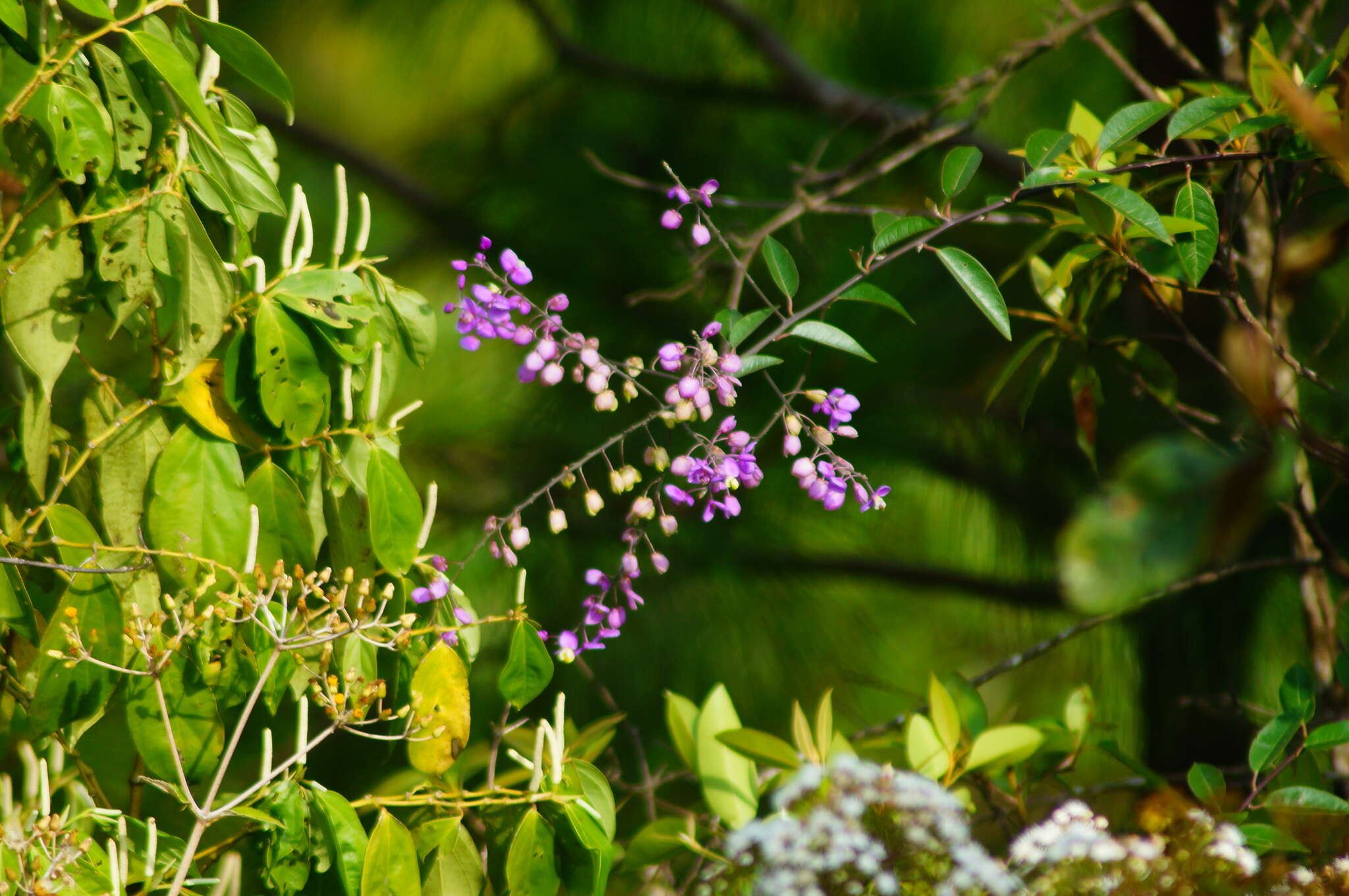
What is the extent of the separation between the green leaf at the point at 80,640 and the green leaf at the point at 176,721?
0.02 metres

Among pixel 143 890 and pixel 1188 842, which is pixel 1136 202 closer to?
pixel 1188 842

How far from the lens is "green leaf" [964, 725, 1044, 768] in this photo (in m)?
0.57

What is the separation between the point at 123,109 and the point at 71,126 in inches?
2.1

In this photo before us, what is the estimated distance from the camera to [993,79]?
79cm

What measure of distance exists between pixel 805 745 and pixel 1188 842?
0.64ft

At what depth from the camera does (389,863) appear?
441mm

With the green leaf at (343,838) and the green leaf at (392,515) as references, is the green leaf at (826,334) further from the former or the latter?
the green leaf at (343,838)

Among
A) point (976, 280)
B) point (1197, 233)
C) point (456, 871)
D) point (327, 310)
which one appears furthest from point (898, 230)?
point (456, 871)

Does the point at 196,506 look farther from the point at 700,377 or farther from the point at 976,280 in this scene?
the point at 976,280

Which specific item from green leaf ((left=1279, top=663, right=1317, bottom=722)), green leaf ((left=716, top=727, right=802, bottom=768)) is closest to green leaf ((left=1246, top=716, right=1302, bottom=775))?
green leaf ((left=1279, top=663, right=1317, bottom=722))

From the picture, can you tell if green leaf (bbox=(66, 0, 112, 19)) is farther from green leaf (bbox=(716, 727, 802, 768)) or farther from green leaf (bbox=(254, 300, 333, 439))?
green leaf (bbox=(716, 727, 802, 768))

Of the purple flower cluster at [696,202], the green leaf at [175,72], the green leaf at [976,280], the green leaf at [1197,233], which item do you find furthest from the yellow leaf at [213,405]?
the green leaf at [1197,233]

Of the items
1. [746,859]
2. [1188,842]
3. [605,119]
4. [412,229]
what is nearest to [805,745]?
[746,859]

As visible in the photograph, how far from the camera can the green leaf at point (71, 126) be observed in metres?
0.38
